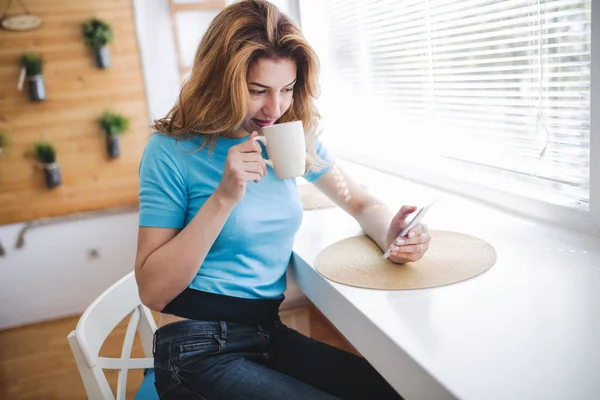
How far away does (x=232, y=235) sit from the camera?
41.5 inches

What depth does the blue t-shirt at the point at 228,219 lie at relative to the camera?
1.02 metres

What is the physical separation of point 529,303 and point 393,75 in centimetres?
110

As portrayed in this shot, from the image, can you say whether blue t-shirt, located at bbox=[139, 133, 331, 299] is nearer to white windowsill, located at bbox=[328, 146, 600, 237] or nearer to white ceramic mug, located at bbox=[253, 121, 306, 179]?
white ceramic mug, located at bbox=[253, 121, 306, 179]

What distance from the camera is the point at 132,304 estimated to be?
1161mm

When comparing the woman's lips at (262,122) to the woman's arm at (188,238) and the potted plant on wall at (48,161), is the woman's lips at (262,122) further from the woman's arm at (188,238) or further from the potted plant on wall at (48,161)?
the potted plant on wall at (48,161)

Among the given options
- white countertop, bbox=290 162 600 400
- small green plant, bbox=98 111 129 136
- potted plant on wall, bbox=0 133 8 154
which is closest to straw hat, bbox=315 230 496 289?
white countertop, bbox=290 162 600 400

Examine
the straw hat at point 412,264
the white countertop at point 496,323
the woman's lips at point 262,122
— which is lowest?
the white countertop at point 496,323

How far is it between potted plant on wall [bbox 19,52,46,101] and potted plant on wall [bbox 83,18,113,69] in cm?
26

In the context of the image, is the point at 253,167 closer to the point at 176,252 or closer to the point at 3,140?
the point at 176,252

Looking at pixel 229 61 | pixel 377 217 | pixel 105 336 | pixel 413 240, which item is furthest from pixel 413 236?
pixel 105 336

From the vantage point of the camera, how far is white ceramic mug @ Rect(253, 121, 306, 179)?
38.6 inches

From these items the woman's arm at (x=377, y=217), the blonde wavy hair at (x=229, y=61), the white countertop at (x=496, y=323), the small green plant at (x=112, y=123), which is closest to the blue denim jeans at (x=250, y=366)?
the white countertop at (x=496, y=323)

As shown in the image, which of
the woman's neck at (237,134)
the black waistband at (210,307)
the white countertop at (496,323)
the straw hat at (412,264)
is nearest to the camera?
the white countertop at (496,323)

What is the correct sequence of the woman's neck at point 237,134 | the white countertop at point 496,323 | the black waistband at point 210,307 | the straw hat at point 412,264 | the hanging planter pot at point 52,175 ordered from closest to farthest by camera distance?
the white countertop at point 496,323 → the straw hat at point 412,264 → the black waistband at point 210,307 → the woman's neck at point 237,134 → the hanging planter pot at point 52,175
